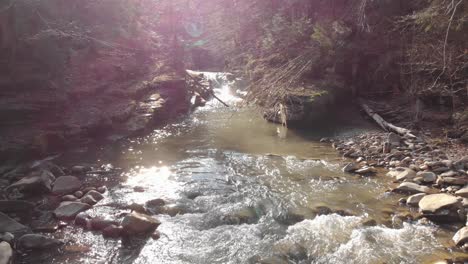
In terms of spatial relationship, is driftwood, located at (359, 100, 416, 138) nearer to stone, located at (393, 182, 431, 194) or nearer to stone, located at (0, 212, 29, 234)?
stone, located at (393, 182, 431, 194)

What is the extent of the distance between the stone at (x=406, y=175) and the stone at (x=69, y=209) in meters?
7.16

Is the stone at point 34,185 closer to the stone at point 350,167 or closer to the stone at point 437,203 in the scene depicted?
the stone at point 350,167

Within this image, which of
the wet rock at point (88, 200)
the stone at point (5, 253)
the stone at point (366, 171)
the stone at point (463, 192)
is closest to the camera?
the stone at point (5, 253)

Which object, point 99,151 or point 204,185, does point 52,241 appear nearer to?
point 204,185

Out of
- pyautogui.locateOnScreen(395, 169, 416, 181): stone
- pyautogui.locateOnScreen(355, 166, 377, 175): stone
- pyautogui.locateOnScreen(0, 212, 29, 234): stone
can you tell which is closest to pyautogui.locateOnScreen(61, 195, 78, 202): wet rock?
pyautogui.locateOnScreen(0, 212, 29, 234): stone

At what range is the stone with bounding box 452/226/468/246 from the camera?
5.45 m

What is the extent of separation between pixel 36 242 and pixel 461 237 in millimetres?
6921

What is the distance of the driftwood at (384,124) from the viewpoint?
11.6 m

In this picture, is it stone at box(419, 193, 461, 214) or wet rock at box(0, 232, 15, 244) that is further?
stone at box(419, 193, 461, 214)

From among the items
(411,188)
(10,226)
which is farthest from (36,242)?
(411,188)

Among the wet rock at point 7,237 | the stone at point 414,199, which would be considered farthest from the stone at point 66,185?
the stone at point 414,199

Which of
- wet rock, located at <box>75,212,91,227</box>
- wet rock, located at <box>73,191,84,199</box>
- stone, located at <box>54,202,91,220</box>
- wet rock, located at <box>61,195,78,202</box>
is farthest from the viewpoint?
wet rock, located at <box>73,191,84,199</box>

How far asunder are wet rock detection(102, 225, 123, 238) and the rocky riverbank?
5269 millimetres

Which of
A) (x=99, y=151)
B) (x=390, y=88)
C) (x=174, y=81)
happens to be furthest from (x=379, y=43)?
(x=99, y=151)
